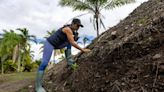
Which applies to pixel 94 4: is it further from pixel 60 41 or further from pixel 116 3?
pixel 60 41

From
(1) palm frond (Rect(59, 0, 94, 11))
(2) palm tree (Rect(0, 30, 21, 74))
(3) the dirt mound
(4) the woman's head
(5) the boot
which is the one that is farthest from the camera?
(2) palm tree (Rect(0, 30, 21, 74))

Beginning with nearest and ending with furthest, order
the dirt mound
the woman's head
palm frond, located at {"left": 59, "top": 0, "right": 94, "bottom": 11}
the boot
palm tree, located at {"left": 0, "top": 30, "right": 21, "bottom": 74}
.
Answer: the dirt mound < the woman's head < the boot < palm frond, located at {"left": 59, "top": 0, "right": 94, "bottom": 11} < palm tree, located at {"left": 0, "top": 30, "right": 21, "bottom": 74}

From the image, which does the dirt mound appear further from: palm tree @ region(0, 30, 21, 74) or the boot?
palm tree @ region(0, 30, 21, 74)

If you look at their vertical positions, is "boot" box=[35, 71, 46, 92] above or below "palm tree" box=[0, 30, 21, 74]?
below

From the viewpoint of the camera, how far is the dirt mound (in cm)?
691

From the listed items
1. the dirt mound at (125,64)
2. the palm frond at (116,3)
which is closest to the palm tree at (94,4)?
the palm frond at (116,3)

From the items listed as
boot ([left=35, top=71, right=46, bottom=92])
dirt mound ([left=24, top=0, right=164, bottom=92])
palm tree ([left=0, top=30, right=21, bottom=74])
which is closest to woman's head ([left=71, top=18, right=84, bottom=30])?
dirt mound ([left=24, top=0, right=164, bottom=92])

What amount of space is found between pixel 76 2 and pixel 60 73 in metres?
16.8

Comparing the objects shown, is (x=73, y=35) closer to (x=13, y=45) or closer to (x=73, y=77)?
(x=73, y=77)

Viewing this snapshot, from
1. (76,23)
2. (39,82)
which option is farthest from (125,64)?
(39,82)

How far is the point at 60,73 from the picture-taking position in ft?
31.2

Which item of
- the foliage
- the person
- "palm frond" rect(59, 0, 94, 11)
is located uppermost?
"palm frond" rect(59, 0, 94, 11)

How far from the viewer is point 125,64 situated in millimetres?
7535

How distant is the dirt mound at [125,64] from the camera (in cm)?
691
